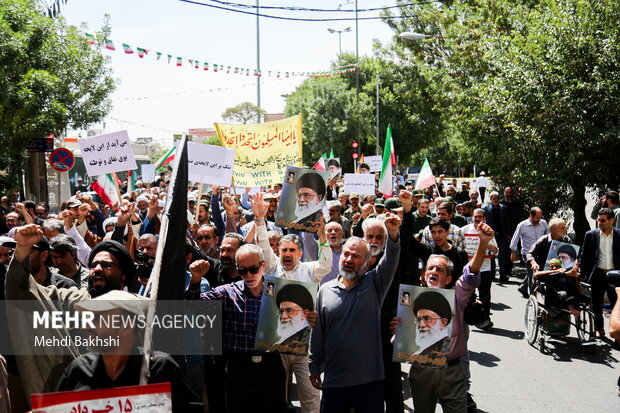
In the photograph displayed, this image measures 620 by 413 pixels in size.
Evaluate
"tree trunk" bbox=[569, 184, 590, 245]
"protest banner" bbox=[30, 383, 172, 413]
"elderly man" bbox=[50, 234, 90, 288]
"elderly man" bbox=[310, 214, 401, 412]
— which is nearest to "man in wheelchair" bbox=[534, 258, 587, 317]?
"elderly man" bbox=[310, 214, 401, 412]

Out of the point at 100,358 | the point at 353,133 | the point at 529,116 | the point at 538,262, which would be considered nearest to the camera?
the point at 100,358

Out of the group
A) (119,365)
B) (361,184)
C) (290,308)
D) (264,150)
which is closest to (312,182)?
(290,308)

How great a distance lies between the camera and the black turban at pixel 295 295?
423 cm

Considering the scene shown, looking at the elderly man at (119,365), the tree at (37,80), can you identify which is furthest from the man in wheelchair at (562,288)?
the tree at (37,80)

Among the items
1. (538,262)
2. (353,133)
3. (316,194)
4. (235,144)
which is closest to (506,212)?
(538,262)

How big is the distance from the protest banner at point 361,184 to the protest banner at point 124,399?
9.49 meters

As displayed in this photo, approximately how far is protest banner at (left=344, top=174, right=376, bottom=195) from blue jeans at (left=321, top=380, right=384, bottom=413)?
317 inches

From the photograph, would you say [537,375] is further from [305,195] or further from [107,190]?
[107,190]

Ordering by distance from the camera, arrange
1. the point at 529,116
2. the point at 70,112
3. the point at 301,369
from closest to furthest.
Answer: the point at 301,369 → the point at 529,116 → the point at 70,112

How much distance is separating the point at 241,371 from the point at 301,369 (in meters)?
0.96

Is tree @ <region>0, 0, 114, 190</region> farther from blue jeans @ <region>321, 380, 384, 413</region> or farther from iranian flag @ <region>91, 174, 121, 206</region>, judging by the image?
blue jeans @ <region>321, 380, 384, 413</region>

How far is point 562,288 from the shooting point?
784cm

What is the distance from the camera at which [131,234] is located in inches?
278

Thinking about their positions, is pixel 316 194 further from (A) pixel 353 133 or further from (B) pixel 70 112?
(A) pixel 353 133
